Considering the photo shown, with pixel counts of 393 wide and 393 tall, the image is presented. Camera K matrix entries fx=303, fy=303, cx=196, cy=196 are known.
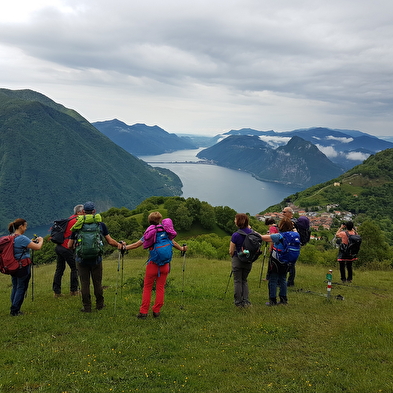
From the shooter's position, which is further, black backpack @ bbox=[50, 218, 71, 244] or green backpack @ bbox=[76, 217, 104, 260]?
black backpack @ bbox=[50, 218, 71, 244]

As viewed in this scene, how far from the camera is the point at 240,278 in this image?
8.62 meters

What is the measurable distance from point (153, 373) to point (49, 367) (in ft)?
6.40

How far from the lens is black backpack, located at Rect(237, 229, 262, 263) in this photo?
812cm

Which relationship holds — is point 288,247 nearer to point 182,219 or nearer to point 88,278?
point 88,278

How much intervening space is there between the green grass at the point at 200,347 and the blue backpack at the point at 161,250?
1576mm

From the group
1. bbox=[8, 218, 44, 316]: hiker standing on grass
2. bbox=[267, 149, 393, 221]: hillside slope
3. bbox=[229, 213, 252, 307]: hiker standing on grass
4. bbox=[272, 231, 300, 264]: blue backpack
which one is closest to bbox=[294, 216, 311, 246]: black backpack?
bbox=[272, 231, 300, 264]: blue backpack

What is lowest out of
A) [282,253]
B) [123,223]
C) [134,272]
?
[123,223]

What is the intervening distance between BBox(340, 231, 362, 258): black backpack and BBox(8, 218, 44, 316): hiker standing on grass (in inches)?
430

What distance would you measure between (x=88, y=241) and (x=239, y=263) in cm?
406

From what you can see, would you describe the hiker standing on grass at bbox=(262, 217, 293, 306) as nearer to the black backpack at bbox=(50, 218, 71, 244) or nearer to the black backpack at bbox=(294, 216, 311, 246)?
the black backpack at bbox=(294, 216, 311, 246)

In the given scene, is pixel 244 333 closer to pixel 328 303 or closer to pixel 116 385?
pixel 116 385

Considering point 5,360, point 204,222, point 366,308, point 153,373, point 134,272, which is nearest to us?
point 153,373

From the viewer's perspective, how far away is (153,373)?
537 cm

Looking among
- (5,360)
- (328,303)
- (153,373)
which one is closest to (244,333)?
(153,373)
